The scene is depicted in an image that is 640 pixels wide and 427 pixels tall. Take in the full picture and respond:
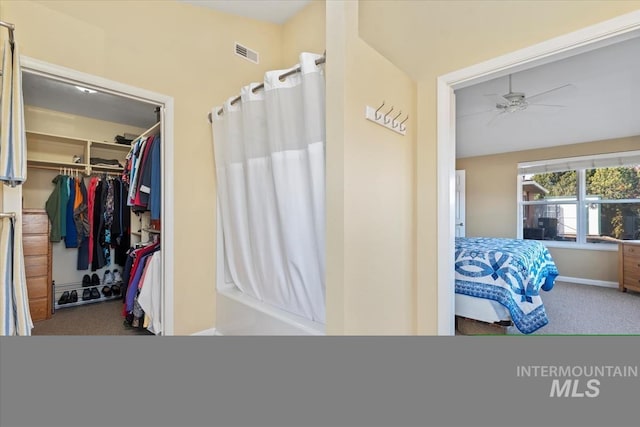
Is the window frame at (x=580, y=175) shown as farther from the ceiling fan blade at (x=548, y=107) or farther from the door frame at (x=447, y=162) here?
the door frame at (x=447, y=162)

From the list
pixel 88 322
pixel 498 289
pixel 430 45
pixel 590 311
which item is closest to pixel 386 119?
pixel 430 45

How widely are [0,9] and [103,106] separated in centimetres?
159

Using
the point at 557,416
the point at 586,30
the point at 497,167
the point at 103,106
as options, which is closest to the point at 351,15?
the point at 586,30

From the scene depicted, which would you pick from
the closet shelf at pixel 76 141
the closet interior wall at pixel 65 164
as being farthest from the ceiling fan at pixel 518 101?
the closet shelf at pixel 76 141

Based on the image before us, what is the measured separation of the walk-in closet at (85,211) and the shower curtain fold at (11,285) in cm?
78

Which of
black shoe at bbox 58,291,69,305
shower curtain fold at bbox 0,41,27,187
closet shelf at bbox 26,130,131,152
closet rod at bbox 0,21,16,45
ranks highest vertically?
closet rod at bbox 0,21,16,45

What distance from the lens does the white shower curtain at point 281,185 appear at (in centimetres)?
132

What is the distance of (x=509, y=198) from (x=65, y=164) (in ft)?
19.3

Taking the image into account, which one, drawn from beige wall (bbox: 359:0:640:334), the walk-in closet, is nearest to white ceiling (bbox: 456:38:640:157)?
beige wall (bbox: 359:0:640:334)

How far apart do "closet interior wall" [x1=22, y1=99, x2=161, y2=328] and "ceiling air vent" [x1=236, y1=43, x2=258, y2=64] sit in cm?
128

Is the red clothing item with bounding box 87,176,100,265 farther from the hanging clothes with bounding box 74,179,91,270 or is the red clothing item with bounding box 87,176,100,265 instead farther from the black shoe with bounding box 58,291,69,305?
the black shoe with bounding box 58,291,69,305

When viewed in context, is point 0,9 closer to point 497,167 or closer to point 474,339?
point 474,339

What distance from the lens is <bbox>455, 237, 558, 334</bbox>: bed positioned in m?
1.98

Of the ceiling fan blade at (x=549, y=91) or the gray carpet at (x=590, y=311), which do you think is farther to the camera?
the ceiling fan blade at (x=549, y=91)
